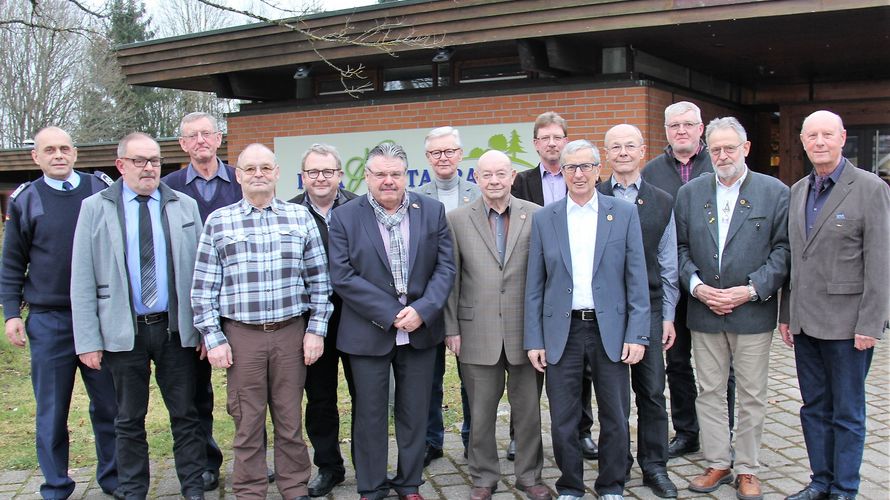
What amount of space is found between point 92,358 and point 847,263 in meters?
3.99

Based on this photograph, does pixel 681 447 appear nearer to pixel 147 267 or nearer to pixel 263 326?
pixel 263 326

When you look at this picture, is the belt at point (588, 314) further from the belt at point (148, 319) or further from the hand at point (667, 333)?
the belt at point (148, 319)

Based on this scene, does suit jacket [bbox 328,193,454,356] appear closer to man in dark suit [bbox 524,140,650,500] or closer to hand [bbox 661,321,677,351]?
man in dark suit [bbox 524,140,650,500]

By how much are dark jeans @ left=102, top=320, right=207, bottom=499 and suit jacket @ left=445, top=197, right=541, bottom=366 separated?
Result: 1.55m

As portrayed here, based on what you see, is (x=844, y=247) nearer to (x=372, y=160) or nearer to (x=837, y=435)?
(x=837, y=435)

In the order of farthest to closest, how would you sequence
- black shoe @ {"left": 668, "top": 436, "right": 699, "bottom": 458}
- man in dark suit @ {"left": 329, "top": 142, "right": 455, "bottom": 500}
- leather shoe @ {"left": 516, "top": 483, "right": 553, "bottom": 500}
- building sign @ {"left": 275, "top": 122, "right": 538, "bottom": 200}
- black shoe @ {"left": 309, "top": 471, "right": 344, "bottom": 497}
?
building sign @ {"left": 275, "top": 122, "right": 538, "bottom": 200}, black shoe @ {"left": 668, "top": 436, "right": 699, "bottom": 458}, black shoe @ {"left": 309, "top": 471, "right": 344, "bottom": 497}, leather shoe @ {"left": 516, "top": 483, "right": 553, "bottom": 500}, man in dark suit @ {"left": 329, "top": 142, "right": 455, "bottom": 500}

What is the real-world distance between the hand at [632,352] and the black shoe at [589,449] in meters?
1.11

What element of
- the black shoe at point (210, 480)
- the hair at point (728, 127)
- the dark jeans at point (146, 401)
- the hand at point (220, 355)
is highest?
the hair at point (728, 127)

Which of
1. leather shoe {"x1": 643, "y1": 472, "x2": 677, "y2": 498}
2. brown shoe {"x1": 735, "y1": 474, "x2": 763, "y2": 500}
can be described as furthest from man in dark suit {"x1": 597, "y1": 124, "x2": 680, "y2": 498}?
brown shoe {"x1": 735, "y1": 474, "x2": 763, "y2": 500}

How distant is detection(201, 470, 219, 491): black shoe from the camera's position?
15.0 feet

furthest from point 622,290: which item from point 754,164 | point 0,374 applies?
point 754,164

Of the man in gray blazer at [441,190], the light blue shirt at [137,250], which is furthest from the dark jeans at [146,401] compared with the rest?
the man in gray blazer at [441,190]

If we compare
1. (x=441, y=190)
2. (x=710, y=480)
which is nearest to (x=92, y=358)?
(x=441, y=190)

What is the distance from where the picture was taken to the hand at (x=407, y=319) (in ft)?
13.4
